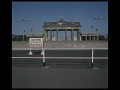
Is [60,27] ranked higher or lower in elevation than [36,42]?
higher

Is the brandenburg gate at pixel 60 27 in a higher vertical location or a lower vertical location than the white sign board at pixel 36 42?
higher

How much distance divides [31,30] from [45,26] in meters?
11.7

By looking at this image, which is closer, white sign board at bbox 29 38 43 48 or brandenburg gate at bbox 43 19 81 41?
white sign board at bbox 29 38 43 48

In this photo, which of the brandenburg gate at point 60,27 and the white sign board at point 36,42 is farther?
the brandenburg gate at point 60,27

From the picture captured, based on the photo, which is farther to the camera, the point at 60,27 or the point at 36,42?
the point at 60,27

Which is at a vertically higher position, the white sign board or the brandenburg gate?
the brandenburg gate
